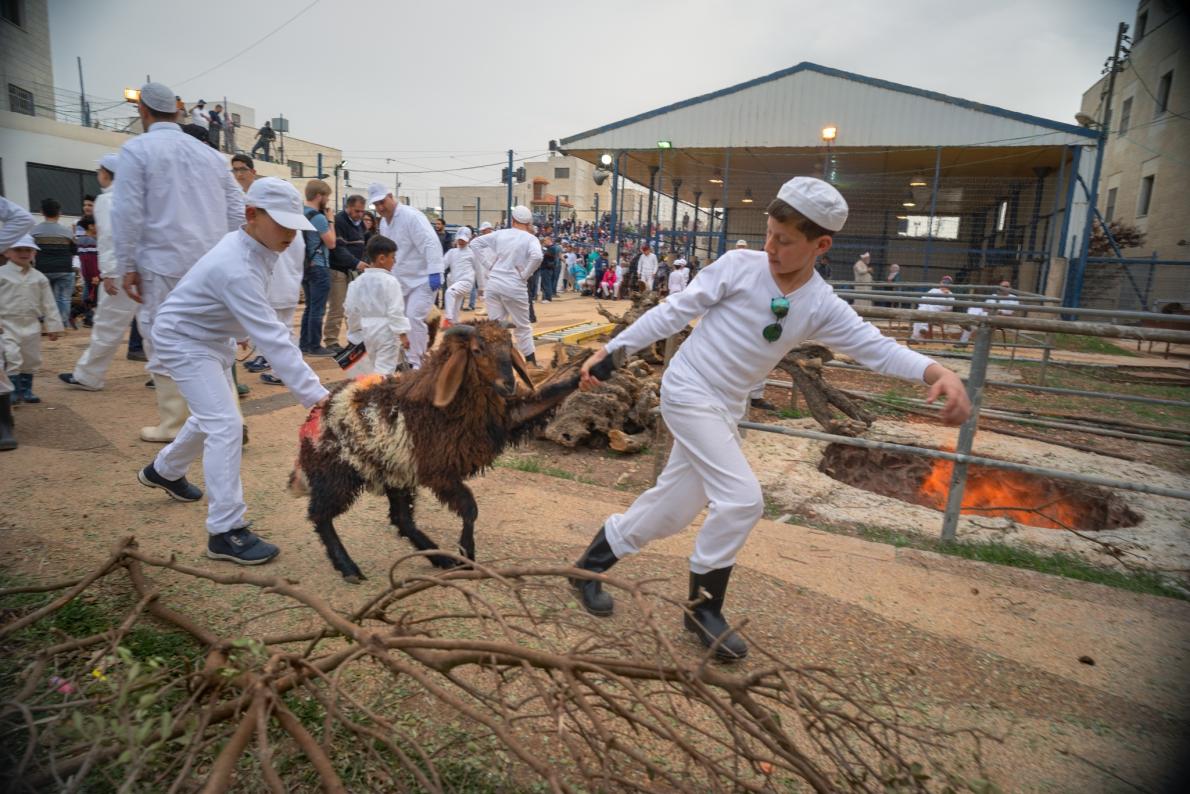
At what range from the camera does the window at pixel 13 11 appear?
4.16 meters

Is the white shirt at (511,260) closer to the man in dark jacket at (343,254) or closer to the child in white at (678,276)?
the man in dark jacket at (343,254)

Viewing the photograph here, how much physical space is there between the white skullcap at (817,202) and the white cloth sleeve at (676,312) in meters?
0.43

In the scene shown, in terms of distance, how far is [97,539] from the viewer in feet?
12.1

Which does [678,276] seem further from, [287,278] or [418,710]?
[418,710]

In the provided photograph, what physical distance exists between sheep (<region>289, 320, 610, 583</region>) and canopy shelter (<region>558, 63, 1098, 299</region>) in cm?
1665

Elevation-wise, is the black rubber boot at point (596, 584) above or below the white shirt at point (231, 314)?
below

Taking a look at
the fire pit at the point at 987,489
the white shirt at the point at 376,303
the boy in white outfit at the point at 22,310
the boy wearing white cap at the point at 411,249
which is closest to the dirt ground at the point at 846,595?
the boy in white outfit at the point at 22,310

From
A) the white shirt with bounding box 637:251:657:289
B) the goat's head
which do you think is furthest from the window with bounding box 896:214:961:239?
the goat's head

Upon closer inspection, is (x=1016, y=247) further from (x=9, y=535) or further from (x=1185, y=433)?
(x=9, y=535)

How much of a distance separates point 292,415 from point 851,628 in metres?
5.24

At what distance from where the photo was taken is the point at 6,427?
4.99 meters

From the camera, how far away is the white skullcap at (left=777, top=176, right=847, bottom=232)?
2.86 meters

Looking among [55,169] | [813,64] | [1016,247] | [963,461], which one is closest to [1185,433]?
[963,461]

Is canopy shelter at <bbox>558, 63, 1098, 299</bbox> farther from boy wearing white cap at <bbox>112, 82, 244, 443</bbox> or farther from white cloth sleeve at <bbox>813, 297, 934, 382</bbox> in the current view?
boy wearing white cap at <bbox>112, 82, 244, 443</bbox>
